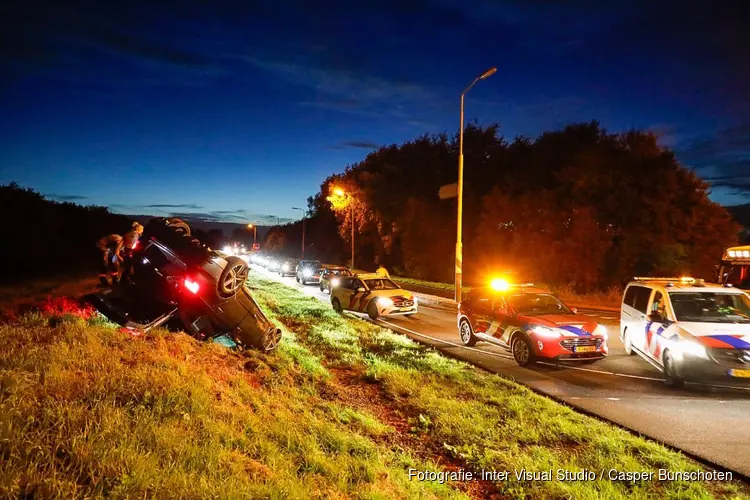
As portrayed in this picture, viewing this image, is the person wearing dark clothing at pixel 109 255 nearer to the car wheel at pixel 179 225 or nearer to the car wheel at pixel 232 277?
the car wheel at pixel 179 225

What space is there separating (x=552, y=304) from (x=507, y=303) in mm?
1027

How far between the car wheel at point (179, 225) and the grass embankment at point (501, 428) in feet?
9.55

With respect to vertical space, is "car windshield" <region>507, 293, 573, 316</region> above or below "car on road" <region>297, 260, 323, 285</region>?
above

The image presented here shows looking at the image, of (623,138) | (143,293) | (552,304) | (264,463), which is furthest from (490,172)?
(264,463)

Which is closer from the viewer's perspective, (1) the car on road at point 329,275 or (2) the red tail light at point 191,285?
(2) the red tail light at point 191,285

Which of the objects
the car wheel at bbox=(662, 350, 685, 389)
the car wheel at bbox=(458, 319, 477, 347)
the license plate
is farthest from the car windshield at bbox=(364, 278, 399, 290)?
the car wheel at bbox=(662, 350, 685, 389)

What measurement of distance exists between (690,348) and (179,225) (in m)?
8.42

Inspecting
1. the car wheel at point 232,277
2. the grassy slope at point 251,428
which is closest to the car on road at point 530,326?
the grassy slope at point 251,428

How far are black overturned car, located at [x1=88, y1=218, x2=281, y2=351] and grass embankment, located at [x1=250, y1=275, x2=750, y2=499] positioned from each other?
148cm

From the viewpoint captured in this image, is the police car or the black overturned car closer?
the black overturned car

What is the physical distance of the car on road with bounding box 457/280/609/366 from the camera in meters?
9.52

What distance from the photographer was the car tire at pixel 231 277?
24.3 feet

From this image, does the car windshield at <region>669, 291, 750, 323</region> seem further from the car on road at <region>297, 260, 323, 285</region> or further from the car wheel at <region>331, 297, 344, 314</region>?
the car on road at <region>297, 260, 323, 285</region>

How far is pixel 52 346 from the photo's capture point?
574cm
